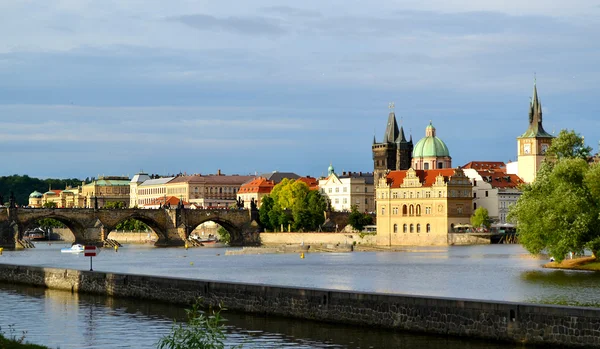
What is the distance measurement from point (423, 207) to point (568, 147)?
6239cm

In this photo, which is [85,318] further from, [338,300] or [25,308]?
[338,300]

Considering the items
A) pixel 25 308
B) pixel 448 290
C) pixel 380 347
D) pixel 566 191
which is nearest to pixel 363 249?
pixel 566 191

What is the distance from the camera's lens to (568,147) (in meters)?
89.0

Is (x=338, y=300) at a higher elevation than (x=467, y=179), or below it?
below

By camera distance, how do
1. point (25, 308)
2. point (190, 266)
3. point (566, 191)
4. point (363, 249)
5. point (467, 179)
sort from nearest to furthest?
point (25, 308) → point (566, 191) → point (190, 266) → point (363, 249) → point (467, 179)

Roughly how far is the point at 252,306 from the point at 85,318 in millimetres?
6130

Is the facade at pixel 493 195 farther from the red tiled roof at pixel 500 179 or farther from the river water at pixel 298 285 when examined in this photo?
the river water at pixel 298 285

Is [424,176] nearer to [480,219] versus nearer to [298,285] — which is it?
[480,219]

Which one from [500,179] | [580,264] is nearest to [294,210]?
[500,179]

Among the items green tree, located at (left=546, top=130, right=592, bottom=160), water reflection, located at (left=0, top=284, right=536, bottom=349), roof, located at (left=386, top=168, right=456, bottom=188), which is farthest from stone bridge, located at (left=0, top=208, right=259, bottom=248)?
water reflection, located at (left=0, top=284, right=536, bottom=349)

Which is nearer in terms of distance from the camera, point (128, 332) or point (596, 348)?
point (596, 348)

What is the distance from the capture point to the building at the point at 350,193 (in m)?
190

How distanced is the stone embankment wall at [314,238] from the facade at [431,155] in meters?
41.5

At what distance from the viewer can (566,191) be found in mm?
68688
